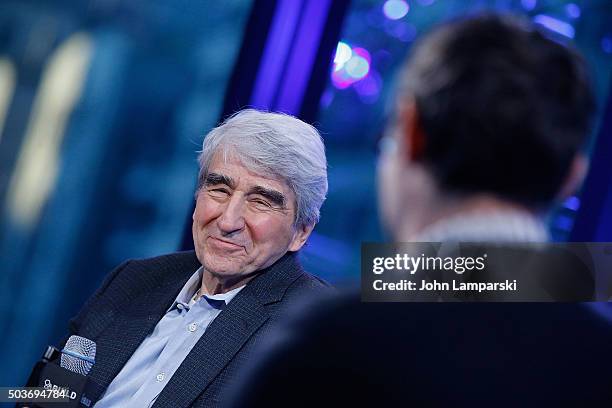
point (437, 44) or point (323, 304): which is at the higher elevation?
point (437, 44)

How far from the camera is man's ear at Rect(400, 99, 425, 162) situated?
1.35 meters

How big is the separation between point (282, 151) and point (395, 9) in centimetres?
47

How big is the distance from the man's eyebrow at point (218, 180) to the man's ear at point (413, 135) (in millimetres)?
501

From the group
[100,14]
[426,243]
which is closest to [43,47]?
[100,14]

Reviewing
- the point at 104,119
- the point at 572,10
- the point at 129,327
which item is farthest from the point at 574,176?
the point at 104,119

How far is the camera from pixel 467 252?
1.52 m

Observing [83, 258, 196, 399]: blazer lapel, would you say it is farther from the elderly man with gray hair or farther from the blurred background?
the blurred background

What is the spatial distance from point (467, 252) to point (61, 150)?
1221 mm

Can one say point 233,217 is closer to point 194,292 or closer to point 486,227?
point 194,292

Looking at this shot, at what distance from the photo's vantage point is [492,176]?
53.1 inches

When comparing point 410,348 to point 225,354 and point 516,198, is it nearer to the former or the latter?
point 516,198

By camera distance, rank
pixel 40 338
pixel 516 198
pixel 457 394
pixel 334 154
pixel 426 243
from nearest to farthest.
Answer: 1. pixel 457 394
2. pixel 516 198
3. pixel 426 243
4. pixel 334 154
5. pixel 40 338

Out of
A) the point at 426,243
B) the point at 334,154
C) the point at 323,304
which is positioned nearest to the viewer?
the point at 323,304

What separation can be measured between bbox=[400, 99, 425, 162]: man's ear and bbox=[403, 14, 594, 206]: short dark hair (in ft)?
0.04
